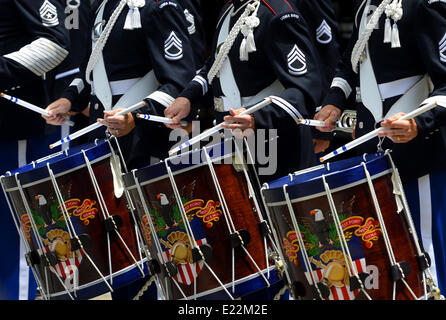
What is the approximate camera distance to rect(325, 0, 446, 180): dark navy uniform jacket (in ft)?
11.9

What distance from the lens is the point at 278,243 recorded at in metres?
3.82

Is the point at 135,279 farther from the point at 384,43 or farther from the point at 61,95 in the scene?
the point at 384,43

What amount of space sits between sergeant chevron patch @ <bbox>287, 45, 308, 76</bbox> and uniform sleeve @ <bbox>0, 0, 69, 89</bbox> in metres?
1.63

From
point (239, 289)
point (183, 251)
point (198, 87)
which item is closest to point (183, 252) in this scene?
point (183, 251)

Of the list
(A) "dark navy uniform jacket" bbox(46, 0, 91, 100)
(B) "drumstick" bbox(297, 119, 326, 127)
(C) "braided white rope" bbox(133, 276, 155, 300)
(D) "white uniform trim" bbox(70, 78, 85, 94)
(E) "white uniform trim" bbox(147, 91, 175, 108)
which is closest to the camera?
(B) "drumstick" bbox(297, 119, 326, 127)

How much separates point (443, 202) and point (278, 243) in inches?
25.1

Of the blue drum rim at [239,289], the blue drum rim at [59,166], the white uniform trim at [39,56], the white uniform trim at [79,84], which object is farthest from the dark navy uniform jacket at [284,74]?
the white uniform trim at [39,56]

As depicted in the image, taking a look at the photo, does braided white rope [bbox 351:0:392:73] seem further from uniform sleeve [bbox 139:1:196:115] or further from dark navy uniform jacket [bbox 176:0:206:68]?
dark navy uniform jacket [bbox 176:0:206:68]

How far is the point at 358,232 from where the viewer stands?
352 centimetres

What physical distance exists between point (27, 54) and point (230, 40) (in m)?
1.37

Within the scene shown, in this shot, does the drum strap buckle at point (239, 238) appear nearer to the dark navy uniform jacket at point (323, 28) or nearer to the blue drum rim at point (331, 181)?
the blue drum rim at point (331, 181)

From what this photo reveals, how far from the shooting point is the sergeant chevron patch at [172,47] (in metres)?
4.69

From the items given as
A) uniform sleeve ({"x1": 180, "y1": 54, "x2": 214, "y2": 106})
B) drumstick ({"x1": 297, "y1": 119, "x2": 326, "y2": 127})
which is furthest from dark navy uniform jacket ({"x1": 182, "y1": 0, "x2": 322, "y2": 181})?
uniform sleeve ({"x1": 180, "y1": 54, "x2": 214, "y2": 106})

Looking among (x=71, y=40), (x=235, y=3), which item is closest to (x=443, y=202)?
(x=235, y=3)
